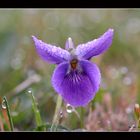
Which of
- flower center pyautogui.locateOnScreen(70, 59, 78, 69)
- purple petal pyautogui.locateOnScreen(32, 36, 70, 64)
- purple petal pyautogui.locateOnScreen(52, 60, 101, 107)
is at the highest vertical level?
purple petal pyautogui.locateOnScreen(32, 36, 70, 64)

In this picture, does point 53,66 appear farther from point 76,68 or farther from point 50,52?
point 50,52

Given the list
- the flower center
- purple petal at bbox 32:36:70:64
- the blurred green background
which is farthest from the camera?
the blurred green background

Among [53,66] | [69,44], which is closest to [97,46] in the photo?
[69,44]

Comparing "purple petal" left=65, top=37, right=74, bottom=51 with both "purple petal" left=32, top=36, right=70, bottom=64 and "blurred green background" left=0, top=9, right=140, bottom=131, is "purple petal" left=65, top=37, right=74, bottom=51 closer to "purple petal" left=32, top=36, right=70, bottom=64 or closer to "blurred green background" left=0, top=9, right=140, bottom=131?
"purple petal" left=32, top=36, right=70, bottom=64

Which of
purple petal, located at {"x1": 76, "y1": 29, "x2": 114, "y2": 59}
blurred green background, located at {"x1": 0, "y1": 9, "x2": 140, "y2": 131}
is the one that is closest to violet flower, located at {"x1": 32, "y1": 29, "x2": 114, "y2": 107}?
purple petal, located at {"x1": 76, "y1": 29, "x2": 114, "y2": 59}

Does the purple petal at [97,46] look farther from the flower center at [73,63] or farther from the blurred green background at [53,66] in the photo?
the blurred green background at [53,66]

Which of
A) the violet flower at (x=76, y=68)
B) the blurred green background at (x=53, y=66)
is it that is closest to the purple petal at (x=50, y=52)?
the violet flower at (x=76, y=68)
